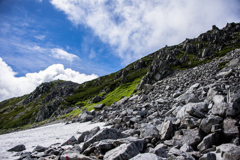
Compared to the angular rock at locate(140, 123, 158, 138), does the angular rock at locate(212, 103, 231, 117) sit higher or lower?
higher

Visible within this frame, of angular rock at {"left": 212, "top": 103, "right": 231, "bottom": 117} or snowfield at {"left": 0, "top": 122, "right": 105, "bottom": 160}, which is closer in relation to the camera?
angular rock at {"left": 212, "top": 103, "right": 231, "bottom": 117}

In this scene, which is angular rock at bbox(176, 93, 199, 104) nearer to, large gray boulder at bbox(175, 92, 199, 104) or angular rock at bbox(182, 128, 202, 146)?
large gray boulder at bbox(175, 92, 199, 104)

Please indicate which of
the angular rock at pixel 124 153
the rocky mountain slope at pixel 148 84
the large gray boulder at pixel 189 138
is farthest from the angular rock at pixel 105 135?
the rocky mountain slope at pixel 148 84

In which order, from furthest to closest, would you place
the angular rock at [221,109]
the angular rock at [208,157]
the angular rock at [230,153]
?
the angular rock at [221,109]
the angular rock at [208,157]
the angular rock at [230,153]

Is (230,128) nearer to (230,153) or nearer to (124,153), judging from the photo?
(230,153)

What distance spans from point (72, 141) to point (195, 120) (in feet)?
49.3

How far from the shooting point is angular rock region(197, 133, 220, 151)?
8.30 meters

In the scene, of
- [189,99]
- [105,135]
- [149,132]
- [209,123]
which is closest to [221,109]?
[209,123]

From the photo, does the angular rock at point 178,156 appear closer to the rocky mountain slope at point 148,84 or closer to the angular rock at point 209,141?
the angular rock at point 209,141

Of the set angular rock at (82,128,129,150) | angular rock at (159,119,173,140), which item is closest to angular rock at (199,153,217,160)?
angular rock at (159,119,173,140)

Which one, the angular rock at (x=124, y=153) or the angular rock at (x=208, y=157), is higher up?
the angular rock at (x=124, y=153)

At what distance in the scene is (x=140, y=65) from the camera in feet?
636

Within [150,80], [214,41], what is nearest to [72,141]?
[150,80]

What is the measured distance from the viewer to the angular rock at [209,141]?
830 cm
